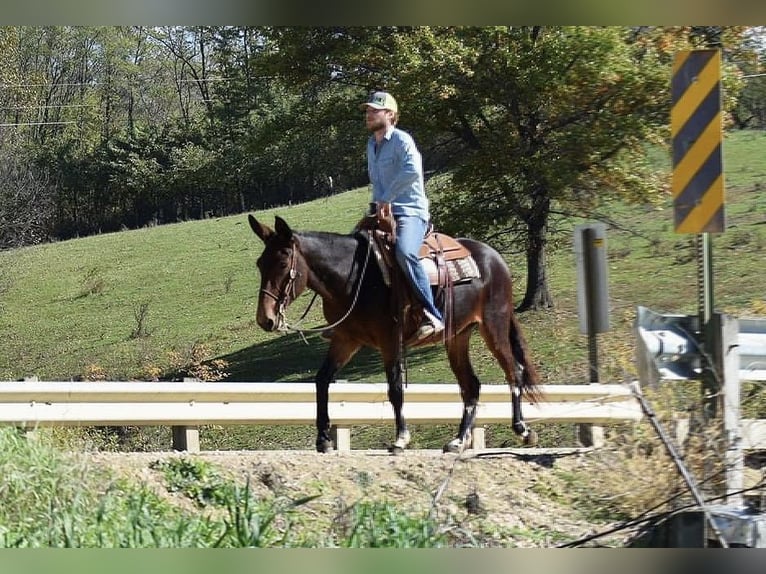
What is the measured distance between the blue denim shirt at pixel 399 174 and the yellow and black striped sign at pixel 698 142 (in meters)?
2.41

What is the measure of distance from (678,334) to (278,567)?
3.10 metres

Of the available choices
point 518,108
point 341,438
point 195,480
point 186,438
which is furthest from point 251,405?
point 518,108

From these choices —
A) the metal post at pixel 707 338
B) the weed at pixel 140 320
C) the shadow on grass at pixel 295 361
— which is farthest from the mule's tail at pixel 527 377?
the weed at pixel 140 320

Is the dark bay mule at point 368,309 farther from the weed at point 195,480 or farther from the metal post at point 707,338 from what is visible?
the metal post at point 707,338

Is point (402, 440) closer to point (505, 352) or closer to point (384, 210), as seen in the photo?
point (505, 352)

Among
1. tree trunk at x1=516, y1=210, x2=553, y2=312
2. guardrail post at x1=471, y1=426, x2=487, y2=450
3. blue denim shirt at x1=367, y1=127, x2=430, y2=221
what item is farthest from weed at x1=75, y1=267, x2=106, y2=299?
blue denim shirt at x1=367, y1=127, x2=430, y2=221

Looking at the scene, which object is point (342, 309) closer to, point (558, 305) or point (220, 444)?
point (220, 444)

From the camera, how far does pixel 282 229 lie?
9359 millimetres

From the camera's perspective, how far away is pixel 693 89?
7840 millimetres

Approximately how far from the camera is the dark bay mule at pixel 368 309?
369 inches

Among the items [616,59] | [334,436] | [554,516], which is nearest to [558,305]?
[616,59]

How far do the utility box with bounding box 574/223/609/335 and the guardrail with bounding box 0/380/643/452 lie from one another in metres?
1.02

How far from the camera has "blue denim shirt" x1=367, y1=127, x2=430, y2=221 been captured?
9641 millimetres

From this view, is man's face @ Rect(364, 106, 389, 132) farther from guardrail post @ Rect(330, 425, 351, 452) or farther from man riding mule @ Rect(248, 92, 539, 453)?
guardrail post @ Rect(330, 425, 351, 452)
